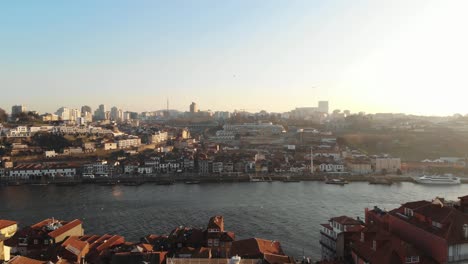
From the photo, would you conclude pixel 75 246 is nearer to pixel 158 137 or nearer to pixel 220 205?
pixel 220 205

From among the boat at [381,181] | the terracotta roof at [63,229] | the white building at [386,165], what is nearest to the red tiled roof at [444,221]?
the terracotta roof at [63,229]

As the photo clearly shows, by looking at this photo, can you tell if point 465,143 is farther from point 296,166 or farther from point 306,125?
point 306,125

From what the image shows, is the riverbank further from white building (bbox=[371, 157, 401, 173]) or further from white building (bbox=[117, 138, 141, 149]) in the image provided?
white building (bbox=[117, 138, 141, 149])

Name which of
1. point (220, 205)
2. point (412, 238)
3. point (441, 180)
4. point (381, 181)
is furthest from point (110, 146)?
point (412, 238)

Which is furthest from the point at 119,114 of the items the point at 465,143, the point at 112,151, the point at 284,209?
the point at 284,209

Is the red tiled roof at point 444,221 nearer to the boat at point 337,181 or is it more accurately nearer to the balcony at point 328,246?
the balcony at point 328,246

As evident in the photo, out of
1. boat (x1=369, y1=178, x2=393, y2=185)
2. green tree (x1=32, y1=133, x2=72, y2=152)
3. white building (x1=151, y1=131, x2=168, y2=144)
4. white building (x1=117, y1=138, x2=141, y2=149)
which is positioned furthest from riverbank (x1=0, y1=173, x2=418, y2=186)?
white building (x1=151, y1=131, x2=168, y2=144)
